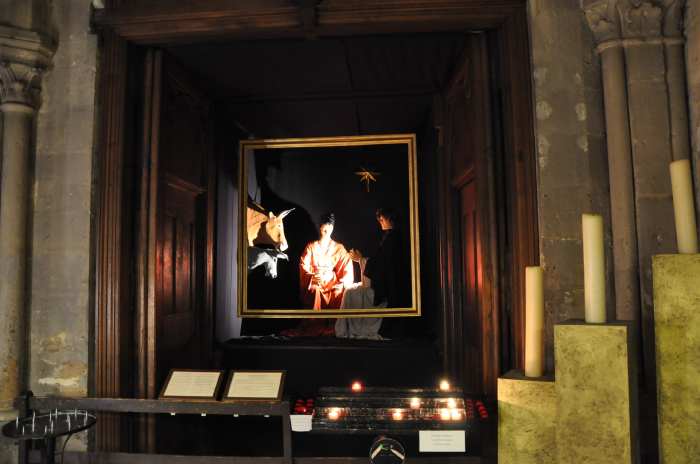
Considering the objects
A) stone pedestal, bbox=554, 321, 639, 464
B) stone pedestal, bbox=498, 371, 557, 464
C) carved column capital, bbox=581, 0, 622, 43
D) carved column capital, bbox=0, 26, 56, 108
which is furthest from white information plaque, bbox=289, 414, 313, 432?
carved column capital, bbox=581, 0, 622, 43

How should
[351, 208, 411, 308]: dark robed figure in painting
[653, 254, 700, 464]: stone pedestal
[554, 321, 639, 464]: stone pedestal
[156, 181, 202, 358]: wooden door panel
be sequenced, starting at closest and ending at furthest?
[554, 321, 639, 464]: stone pedestal < [653, 254, 700, 464]: stone pedestal < [156, 181, 202, 358]: wooden door panel < [351, 208, 411, 308]: dark robed figure in painting

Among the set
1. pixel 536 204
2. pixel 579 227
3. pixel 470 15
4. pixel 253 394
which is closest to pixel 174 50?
pixel 470 15

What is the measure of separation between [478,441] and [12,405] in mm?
2735

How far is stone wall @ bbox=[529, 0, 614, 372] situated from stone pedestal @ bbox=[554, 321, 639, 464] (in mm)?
967

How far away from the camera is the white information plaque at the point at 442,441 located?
267 centimetres

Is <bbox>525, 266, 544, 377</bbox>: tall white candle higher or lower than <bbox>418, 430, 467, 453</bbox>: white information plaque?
higher

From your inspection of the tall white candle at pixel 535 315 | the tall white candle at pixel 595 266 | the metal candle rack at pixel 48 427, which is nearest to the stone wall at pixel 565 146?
the tall white candle at pixel 535 315

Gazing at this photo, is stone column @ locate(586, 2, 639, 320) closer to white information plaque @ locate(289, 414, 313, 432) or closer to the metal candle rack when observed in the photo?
white information plaque @ locate(289, 414, 313, 432)

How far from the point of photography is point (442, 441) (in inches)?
106

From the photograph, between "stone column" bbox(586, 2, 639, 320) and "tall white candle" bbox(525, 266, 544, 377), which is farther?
"stone column" bbox(586, 2, 639, 320)

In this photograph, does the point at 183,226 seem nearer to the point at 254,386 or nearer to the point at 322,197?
the point at 322,197

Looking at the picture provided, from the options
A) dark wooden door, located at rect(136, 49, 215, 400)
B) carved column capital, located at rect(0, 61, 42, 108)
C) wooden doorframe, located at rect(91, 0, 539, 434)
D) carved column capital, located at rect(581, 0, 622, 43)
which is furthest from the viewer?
dark wooden door, located at rect(136, 49, 215, 400)

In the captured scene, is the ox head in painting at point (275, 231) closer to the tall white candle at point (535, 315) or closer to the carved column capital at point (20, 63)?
the carved column capital at point (20, 63)

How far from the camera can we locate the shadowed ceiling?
4094mm
